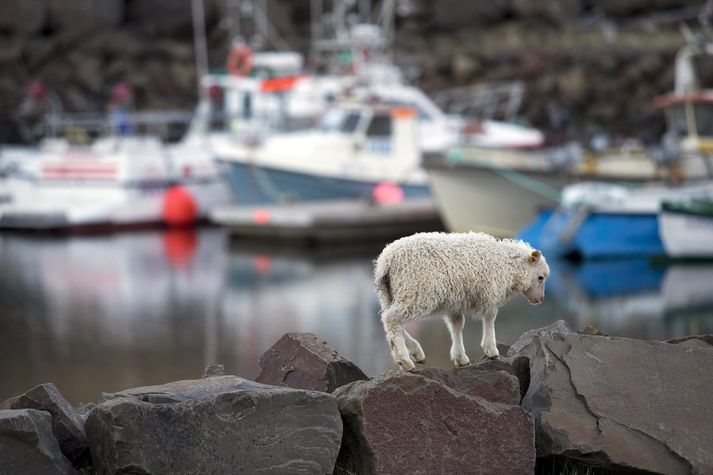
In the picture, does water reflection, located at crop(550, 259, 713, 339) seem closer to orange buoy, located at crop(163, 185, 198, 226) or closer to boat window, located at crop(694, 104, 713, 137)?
boat window, located at crop(694, 104, 713, 137)

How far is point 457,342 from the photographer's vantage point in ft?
22.5

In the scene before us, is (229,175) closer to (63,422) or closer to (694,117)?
(694,117)

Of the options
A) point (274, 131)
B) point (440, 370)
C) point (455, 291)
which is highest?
point (455, 291)

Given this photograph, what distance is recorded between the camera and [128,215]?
32.2 metres

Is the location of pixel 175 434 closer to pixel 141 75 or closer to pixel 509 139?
pixel 509 139

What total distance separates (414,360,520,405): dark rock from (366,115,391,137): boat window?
23207 mm

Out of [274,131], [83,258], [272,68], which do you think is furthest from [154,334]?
[272,68]

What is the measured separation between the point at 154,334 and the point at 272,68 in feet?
55.5

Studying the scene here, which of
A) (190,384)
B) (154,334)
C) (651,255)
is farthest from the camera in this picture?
(651,255)

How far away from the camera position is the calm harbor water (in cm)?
1513

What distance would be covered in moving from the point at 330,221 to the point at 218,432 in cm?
2085

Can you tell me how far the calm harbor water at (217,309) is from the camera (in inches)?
596

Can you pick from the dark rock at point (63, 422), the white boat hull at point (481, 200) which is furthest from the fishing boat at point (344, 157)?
the dark rock at point (63, 422)

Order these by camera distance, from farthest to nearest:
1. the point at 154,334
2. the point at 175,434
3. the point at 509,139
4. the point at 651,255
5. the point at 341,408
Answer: the point at 509,139, the point at 651,255, the point at 154,334, the point at 341,408, the point at 175,434
